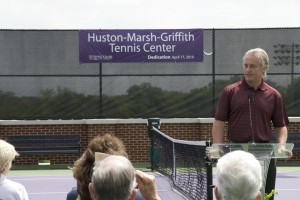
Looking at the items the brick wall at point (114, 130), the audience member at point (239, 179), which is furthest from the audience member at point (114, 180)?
the brick wall at point (114, 130)

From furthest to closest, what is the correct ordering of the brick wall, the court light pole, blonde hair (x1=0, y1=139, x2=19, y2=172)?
the court light pole < the brick wall < blonde hair (x1=0, y1=139, x2=19, y2=172)

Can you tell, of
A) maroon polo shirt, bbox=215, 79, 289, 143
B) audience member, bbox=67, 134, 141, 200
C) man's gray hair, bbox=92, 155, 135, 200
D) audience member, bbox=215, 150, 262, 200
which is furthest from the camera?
maroon polo shirt, bbox=215, 79, 289, 143

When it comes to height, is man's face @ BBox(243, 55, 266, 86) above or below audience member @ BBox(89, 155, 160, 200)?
above

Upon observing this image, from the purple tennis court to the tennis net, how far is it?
0.81 feet

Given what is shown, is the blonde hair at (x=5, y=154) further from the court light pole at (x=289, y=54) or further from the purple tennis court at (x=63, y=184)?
the court light pole at (x=289, y=54)

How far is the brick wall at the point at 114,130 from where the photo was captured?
827 inches

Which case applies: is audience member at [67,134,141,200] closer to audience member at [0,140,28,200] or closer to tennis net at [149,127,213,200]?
audience member at [0,140,28,200]

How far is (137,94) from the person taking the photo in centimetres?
2178

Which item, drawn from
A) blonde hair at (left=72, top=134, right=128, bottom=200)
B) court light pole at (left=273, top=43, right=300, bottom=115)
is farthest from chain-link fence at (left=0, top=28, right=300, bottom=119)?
blonde hair at (left=72, top=134, right=128, bottom=200)

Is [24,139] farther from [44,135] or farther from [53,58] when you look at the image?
[53,58]

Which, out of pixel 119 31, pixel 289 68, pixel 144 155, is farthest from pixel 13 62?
pixel 289 68

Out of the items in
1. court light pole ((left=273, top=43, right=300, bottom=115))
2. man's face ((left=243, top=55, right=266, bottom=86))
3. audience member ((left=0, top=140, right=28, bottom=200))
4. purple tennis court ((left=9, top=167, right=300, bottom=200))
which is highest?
court light pole ((left=273, top=43, right=300, bottom=115))

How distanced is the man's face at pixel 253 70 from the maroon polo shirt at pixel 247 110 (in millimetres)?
126

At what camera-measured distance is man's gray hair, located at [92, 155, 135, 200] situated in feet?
11.3
